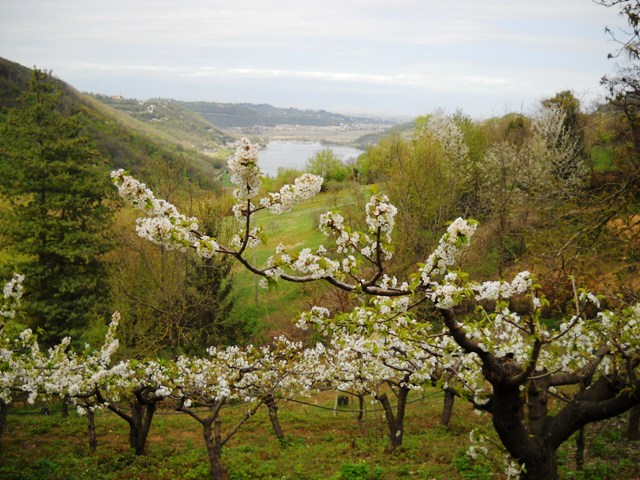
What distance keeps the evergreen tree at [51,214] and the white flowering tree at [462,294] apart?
18.1 m

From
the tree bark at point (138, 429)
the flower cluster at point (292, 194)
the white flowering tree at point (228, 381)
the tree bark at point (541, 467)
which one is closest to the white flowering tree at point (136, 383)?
the white flowering tree at point (228, 381)

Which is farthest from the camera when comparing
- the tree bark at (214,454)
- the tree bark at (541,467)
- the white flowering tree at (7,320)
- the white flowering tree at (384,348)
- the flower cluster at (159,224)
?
the tree bark at (214,454)

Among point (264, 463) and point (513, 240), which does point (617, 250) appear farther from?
point (513, 240)

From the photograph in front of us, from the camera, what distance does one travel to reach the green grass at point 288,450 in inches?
438

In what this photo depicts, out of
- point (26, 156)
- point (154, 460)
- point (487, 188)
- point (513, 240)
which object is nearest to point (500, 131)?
point (487, 188)

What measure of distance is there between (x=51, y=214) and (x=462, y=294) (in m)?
22.1

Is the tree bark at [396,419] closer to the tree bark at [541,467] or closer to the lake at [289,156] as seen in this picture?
the tree bark at [541,467]

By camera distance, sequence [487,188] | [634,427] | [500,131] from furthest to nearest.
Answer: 1. [500,131]
2. [487,188]
3. [634,427]

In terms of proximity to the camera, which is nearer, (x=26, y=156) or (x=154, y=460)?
(x=154, y=460)

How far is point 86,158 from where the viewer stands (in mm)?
22812

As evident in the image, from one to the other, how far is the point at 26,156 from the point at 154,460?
48.9ft

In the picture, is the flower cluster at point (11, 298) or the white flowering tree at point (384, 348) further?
the flower cluster at point (11, 298)

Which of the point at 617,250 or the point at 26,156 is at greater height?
the point at 26,156

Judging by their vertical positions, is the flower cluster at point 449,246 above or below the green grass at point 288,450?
above
